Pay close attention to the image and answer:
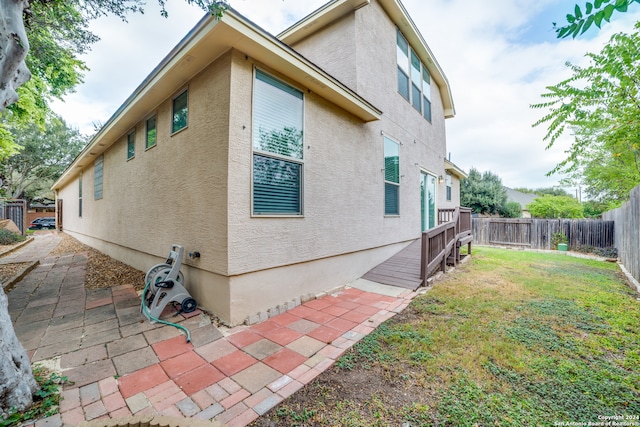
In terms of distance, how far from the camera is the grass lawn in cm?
194

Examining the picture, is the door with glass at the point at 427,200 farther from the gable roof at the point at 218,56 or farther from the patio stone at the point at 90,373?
the patio stone at the point at 90,373

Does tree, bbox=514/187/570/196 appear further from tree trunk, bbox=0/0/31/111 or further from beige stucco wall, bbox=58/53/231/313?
tree trunk, bbox=0/0/31/111

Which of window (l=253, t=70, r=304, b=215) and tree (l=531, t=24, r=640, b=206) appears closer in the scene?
tree (l=531, t=24, r=640, b=206)

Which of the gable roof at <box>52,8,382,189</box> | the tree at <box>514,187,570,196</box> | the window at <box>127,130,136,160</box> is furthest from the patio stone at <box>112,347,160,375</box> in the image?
the tree at <box>514,187,570,196</box>

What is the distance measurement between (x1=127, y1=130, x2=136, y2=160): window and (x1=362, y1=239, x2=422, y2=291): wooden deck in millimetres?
6398

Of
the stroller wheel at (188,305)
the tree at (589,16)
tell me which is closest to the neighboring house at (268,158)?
the stroller wheel at (188,305)

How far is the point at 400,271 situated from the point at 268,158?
400cm

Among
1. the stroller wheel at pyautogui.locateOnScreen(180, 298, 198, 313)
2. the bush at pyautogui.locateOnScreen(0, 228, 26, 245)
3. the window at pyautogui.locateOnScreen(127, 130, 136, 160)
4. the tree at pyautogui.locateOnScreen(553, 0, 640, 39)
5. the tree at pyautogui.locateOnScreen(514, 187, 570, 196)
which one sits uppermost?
the tree at pyautogui.locateOnScreen(514, 187, 570, 196)

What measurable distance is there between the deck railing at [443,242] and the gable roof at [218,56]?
303 centimetres

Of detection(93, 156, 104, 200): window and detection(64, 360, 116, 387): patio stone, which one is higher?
detection(93, 156, 104, 200): window

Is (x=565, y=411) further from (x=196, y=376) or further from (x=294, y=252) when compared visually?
(x=294, y=252)

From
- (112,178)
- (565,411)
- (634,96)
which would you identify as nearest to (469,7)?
(634,96)

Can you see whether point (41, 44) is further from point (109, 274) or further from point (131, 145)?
point (109, 274)

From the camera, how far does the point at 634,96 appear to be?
340 cm
